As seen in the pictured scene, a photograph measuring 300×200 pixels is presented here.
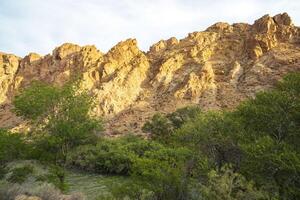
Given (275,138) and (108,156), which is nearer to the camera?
(275,138)

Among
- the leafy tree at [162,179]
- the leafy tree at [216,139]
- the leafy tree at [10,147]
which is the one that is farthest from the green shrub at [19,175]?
the leafy tree at [216,139]

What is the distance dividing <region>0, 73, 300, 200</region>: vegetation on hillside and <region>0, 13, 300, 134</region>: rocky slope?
2659 centimetres

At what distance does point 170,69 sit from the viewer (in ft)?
296

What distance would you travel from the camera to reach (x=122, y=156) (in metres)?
43.3

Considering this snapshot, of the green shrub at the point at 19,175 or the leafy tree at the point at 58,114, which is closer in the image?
the green shrub at the point at 19,175

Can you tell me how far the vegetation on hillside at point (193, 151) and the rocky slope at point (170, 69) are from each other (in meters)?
26.6

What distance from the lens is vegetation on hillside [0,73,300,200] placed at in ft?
68.3

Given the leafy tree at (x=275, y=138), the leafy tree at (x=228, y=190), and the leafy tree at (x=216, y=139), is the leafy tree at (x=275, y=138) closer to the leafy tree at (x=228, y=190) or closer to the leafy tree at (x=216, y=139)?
the leafy tree at (x=216, y=139)

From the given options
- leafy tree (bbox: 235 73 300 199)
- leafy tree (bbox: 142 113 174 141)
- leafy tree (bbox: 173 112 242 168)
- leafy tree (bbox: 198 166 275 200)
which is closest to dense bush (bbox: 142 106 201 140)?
leafy tree (bbox: 142 113 174 141)

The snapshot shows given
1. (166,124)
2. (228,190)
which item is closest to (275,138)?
(228,190)

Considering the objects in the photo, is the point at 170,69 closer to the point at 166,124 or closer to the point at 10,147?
the point at 166,124

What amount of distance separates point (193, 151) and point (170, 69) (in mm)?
62697

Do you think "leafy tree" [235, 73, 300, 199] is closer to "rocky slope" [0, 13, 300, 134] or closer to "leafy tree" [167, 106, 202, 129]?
"leafy tree" [167, 106, 202, 129]

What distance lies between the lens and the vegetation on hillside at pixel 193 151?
20828 millimetres
